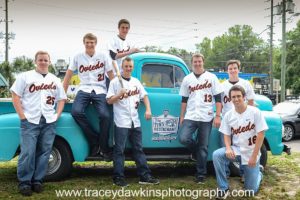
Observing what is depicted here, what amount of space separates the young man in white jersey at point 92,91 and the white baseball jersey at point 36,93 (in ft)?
1.36

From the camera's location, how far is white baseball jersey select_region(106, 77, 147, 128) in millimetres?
5758

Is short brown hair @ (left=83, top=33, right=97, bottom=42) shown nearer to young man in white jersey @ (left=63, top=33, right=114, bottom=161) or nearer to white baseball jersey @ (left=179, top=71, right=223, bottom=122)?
young man in white jersey @ (left=63, top=33, right=114, bottom=161)

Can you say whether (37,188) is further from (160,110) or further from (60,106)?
(160,110)

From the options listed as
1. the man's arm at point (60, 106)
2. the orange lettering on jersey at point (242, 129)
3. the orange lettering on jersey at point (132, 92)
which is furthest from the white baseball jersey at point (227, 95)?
the man's arm at point (60, 106)

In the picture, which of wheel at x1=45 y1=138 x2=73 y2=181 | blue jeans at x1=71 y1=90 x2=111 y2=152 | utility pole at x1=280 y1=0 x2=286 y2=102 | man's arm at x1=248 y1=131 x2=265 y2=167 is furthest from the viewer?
utility pole at x1=280 y1=0 x2=286 y2=102

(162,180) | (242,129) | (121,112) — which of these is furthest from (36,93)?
(242,129)

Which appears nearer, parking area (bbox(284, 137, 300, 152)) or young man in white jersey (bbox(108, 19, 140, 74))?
young man in white jersey (bbox(108, 19, 140, 74))

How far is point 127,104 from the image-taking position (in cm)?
580

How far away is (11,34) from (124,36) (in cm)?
3533

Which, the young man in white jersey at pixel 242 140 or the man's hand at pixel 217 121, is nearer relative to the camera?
the young man in white jersey at pixel 242 140

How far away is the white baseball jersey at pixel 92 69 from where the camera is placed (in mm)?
6000

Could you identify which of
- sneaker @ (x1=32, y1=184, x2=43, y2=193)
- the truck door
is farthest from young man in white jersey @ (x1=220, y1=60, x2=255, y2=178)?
sneaker @ (x1=32, y1=184, x2=43, y2=193)

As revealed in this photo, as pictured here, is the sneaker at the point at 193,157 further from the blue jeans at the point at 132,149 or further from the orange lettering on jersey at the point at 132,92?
the orange lettering on jersey at the point at 132,92

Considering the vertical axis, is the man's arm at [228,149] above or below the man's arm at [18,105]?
below
